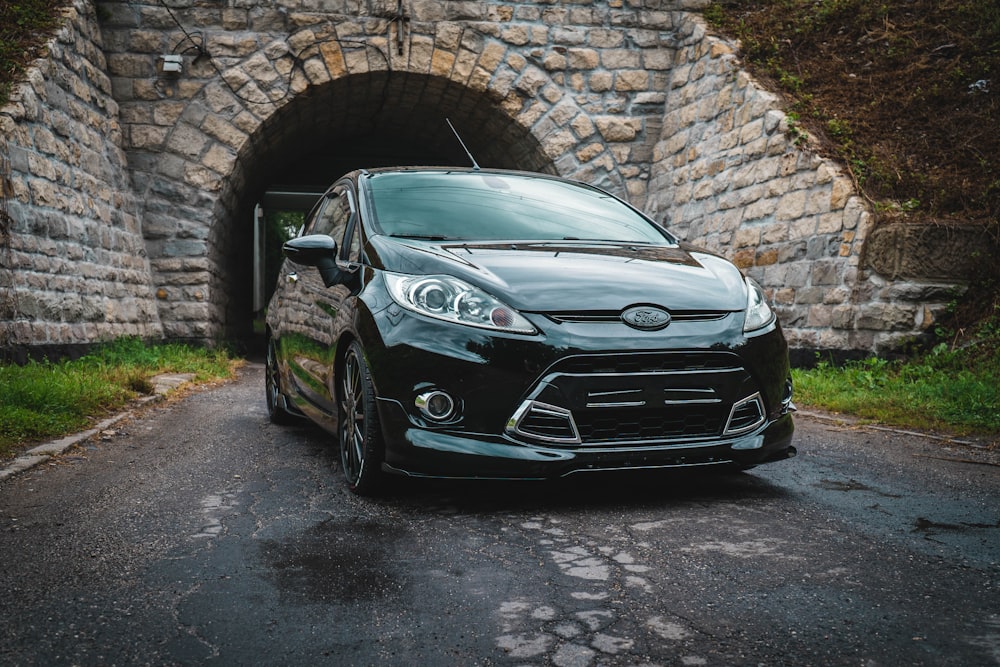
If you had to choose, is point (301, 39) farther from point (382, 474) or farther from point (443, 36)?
point (382, 474)

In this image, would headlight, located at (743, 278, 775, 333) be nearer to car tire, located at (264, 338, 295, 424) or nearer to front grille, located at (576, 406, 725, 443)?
front grille, located at (576, 406, 725, 443)

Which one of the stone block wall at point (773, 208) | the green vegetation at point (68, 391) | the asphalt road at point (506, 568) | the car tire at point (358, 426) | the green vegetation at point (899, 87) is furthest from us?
the green vegetation at point (899, 87)

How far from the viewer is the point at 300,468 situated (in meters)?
5.29

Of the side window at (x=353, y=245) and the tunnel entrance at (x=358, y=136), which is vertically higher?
the tunnel entrance at (x=358, y=136)

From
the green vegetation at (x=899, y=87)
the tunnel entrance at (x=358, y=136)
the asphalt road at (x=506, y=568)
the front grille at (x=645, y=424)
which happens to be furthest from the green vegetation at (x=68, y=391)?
the green vegetation at (x=899, y=87)

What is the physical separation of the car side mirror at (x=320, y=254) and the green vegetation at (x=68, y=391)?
1941 millimetres

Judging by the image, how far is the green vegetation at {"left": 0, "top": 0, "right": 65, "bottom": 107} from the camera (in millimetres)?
10016

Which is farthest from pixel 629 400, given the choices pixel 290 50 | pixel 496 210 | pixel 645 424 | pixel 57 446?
pixel 290 50

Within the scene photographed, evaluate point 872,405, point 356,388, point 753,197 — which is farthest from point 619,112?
point 356,388

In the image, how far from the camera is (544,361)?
3.92 metres

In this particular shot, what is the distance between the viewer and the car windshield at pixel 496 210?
503 centimetres

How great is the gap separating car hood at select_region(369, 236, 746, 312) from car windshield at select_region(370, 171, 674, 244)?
0.25 meters

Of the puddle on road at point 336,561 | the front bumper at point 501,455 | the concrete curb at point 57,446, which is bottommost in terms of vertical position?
the concrete curb at point 57,446

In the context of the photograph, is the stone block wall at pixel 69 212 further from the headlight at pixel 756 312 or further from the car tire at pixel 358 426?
the headlight at pixel 756 312
